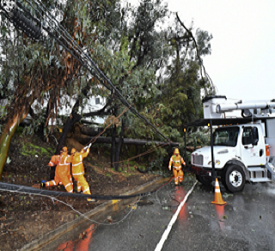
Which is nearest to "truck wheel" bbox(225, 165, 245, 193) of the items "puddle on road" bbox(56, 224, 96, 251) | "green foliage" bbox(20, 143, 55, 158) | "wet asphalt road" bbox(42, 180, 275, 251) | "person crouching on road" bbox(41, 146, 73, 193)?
"wet asphalt road" bbox(42, 180, 275, 251)

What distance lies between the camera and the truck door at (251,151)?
27.8 feet

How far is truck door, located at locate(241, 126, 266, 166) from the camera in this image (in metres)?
8.46

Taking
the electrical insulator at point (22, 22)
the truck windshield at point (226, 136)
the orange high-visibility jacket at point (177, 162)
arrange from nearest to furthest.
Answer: the electrical insulator at point (22, 22) → the truck windshield at point (226, 136) → the orange high-visibility jacket at point (177, 162)

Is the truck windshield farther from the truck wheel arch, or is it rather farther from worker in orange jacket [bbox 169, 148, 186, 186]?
worker in orange jacket [bbox 169, 148, 186, 186]

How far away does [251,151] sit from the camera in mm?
8531

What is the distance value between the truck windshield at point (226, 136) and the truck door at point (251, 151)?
1.14 feet

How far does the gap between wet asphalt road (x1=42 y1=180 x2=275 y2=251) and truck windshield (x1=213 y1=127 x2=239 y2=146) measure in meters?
2.50

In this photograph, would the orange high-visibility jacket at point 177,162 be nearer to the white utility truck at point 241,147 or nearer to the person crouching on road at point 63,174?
the white utility truck at point 241,147

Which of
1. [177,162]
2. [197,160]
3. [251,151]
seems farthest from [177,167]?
[251,151]

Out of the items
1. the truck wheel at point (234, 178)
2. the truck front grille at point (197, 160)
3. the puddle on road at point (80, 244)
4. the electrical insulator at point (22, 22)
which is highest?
the electrical insulator at point (22, 22)

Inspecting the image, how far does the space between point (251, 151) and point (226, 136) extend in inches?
47.2

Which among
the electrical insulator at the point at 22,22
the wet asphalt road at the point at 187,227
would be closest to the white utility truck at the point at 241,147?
→ the wet asphalt road at the point at 187,227

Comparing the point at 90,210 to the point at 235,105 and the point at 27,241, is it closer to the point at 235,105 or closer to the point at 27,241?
the point at 27,241

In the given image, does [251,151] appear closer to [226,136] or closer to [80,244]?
[226,136]
